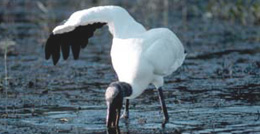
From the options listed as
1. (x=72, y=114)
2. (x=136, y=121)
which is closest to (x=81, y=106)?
(x=72, y=114)

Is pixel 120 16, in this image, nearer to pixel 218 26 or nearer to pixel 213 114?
pixel 213 114

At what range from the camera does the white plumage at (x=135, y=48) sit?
6270 millimetres

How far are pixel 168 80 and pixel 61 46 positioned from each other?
1.73 m

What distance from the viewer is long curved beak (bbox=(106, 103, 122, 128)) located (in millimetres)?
5804

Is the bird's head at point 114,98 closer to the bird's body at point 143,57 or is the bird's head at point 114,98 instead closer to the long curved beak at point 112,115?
the long curved beak at point 112,115

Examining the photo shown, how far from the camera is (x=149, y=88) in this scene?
816 centimetres

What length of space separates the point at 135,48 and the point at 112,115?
0.79 meters

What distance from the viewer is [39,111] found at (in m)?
6.80

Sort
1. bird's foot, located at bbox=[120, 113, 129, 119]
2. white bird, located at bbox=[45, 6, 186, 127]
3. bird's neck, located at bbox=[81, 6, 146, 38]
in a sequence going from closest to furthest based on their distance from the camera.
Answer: white bird, located at bbox=[45, 6, 186, 127] < bird's foot, located at bbox=[120, 113, 129, 119] < bird's neck, located at bbox=[81, 6, 146, 38]

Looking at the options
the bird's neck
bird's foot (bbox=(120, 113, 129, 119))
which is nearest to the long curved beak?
bird's foot (bbox=(120, 113, 129, 119))

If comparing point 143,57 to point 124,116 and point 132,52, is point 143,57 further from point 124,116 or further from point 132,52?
point 124,116

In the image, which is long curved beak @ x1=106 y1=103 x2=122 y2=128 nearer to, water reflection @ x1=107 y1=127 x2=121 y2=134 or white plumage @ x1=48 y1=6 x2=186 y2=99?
water reflection @ x1=107 y1=127 x2=121 y2=134

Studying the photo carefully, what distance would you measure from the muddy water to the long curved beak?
0.09m

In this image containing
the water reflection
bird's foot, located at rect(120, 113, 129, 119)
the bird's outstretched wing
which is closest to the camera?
the water reflection
